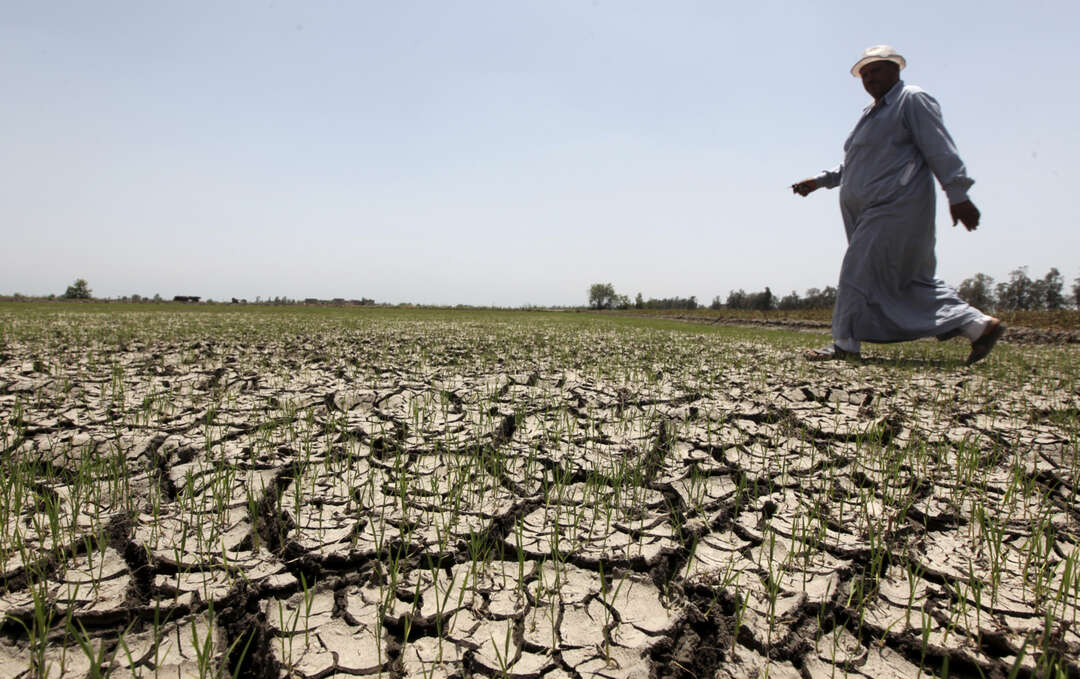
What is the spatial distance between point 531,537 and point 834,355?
4.35 metres

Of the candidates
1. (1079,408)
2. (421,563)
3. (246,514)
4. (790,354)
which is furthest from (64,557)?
(790,354)

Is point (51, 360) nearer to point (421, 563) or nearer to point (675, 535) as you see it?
point (421, 563)

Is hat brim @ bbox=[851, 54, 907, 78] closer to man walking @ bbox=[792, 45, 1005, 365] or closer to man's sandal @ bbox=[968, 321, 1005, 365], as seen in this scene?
man walking @ bbox=[792, 45, 1005, 365]

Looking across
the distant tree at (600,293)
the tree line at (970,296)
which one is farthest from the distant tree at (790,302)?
the distant tree at (600,293)

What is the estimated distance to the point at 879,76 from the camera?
4191mm

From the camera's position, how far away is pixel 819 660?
3.33 ft

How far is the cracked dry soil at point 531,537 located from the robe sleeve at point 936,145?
5.46 ft

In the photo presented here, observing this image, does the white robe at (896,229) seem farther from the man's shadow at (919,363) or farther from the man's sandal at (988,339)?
the man's shadow at (919,363)

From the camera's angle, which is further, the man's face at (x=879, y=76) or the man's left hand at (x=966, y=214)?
the man's face at (x=879, y=76)

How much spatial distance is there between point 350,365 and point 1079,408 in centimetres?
507

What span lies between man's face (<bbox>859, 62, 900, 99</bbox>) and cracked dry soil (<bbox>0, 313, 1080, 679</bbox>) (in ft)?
8.95

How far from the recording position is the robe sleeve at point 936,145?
12.4 feet

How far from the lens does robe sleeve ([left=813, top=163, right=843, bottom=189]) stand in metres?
4.84

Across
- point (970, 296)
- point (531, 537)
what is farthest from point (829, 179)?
point (970, 296)
